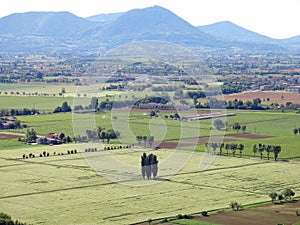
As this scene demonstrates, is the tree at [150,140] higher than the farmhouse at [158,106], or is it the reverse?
the farmhouse at [158,106]

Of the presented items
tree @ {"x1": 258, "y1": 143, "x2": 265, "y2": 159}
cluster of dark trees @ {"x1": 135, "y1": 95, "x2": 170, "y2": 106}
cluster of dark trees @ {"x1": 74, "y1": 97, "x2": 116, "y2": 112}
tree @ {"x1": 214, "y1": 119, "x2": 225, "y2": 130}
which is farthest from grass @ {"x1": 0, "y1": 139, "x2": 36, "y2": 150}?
cluster of dark trees @ {"x1": 135, "y1": 95, "x2": 170, "y2": 106}

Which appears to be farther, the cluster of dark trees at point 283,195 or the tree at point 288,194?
the tree at point 288,194

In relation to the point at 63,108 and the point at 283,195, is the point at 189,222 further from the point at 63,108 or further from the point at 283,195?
the point at 63,108

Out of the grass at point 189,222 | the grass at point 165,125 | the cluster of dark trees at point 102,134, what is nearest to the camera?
the grass at point 189,222

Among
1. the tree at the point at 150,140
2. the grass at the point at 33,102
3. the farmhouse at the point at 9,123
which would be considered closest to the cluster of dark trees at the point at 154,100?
the grass at the point at 33,102

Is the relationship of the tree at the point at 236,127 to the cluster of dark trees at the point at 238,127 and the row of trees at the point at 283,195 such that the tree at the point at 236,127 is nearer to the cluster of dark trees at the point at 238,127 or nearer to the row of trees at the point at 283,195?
the cluster of dark trees at the point at 238,127

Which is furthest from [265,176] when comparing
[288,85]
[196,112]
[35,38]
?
[35,38]
